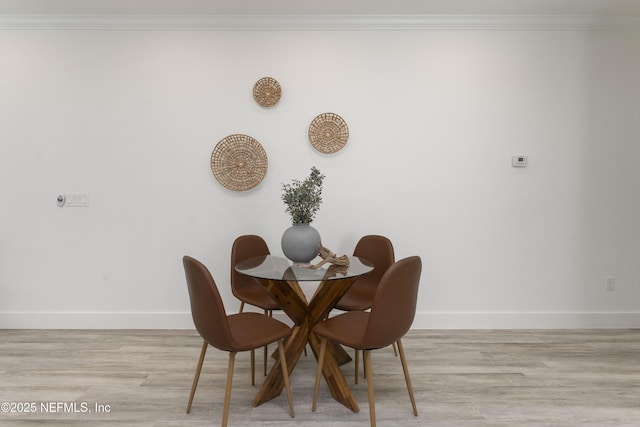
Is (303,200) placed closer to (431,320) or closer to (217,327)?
(217,327)

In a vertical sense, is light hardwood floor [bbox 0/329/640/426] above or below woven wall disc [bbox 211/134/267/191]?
below

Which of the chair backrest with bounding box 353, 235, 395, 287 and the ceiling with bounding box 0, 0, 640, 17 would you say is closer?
the chair backrest with bounding box 353, 235, 395, 287

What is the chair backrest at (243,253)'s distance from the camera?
274cm

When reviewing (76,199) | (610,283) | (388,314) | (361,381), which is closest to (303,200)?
(388,314)

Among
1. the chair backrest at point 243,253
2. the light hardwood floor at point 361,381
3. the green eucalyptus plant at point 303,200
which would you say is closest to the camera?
the light hardwood floor at point 361,381

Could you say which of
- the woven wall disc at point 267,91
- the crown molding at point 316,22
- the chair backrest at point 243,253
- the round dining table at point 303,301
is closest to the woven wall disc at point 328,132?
the woven wall disc at point 267,91

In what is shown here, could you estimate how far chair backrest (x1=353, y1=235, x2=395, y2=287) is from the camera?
9.04ft

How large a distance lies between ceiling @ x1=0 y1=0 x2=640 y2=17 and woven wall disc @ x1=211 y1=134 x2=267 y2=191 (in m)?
1.05

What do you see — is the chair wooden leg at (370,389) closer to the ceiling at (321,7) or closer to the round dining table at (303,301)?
the round dining table at (303,301)

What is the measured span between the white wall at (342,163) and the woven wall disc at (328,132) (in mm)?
80

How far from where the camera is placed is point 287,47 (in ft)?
10.7

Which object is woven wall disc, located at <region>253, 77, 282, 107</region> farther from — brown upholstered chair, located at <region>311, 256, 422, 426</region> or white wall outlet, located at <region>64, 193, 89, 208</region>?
brown upholstered chair, located at <region>311, 256, 422, 426</region>

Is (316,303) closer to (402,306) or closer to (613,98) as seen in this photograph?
(402,306)

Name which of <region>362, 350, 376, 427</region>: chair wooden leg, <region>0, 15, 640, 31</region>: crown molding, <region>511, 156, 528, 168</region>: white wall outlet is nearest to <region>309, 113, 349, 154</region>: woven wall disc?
<region>0, 15, 640, 31</region>: crown molding
